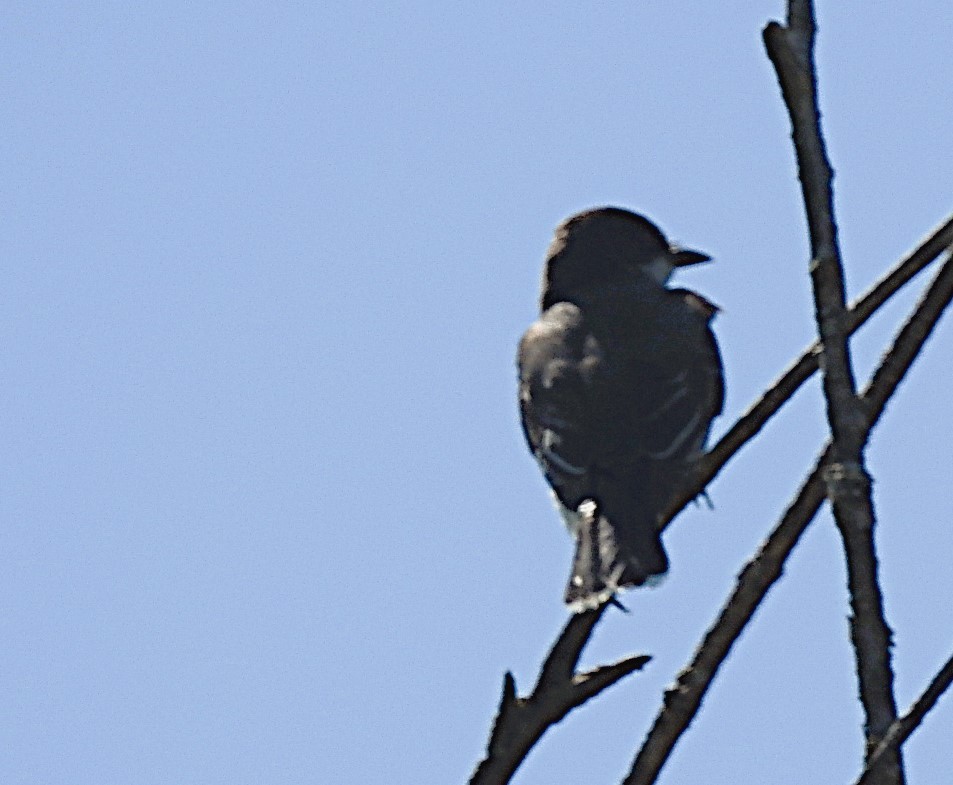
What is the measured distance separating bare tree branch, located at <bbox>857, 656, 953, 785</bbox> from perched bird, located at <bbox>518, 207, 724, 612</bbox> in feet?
10.1

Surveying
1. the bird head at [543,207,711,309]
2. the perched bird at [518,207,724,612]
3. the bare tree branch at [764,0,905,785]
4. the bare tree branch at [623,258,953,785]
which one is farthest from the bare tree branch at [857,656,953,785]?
the bird head at [543,207,711,309]

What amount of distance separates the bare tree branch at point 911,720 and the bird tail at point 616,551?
3.13 metres

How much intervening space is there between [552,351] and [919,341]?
457 centimetres

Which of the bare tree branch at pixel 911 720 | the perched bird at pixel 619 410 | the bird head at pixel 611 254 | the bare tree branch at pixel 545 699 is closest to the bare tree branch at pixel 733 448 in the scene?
the bare tree branch at pixel 545 699

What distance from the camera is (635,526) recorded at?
626 centimetres

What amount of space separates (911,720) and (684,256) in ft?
20.9

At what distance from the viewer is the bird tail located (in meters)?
5.89

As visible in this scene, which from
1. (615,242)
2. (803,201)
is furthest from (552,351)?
(803,201)

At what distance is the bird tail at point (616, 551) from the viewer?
5887 mm

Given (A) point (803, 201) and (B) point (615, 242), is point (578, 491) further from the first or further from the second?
(A) point (803, 201)

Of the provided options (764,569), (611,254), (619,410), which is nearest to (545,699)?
(764,569)

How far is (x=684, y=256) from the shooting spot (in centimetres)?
862

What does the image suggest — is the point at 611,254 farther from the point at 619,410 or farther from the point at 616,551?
the point at 616,551

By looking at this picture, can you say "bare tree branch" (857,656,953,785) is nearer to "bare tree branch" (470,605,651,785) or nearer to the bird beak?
"bare tree branch" (470,605,651,785)
